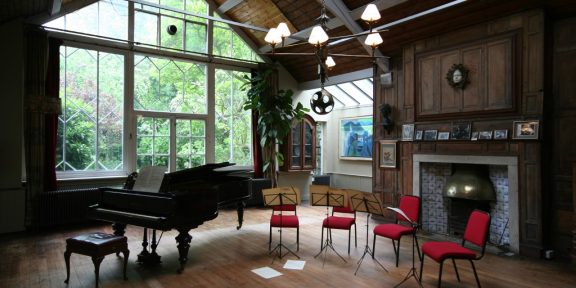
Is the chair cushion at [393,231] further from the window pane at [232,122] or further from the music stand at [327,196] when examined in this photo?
the window pane at [232,122]

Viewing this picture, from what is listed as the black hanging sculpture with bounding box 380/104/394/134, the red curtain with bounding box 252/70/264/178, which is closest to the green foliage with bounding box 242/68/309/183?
the red curtain with bounding box 252/70/264/178

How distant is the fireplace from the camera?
5090 mm

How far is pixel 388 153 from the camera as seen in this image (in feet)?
22.7

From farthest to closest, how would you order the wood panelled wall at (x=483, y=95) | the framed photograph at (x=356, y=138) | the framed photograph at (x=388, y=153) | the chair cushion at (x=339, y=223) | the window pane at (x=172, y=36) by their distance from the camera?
the framed photograph at (x=356, y=138), the window pane at (x=172, y=36), the framed photograph at (x=388, y=153), the wood panelled wall at (x=483, y=95), the chair cushion at (x=339, y=223)

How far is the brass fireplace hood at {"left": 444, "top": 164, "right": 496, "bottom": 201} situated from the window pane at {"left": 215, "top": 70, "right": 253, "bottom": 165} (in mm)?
4672

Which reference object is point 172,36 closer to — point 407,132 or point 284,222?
point 284,222

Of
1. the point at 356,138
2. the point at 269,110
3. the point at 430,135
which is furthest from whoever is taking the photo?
the point at 356,138

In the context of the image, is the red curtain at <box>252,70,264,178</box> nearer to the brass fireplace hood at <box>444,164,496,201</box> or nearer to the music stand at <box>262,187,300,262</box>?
the music stand at <box>262,187,300,262</box>

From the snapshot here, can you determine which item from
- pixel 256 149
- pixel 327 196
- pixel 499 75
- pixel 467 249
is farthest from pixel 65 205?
pixel 499 75

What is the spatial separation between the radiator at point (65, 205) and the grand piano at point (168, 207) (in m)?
2.08

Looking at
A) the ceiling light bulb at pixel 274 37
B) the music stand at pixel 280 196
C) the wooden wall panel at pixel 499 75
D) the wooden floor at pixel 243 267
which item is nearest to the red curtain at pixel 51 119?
the wooden floor at pixel 243 267

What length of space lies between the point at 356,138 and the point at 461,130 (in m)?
3.84

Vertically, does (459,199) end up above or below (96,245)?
above

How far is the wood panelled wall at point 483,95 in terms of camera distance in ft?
15.9
